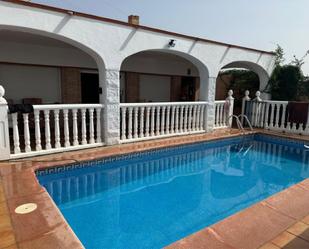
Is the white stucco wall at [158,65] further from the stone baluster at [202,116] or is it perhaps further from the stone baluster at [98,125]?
the stone baluster at [98,125]

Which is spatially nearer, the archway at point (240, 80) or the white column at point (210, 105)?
the white column at point (210, 105)

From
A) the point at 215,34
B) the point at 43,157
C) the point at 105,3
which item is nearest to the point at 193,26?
the point at 215,34

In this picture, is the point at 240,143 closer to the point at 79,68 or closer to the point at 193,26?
the point at 193,26

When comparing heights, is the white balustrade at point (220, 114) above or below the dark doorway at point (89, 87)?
below

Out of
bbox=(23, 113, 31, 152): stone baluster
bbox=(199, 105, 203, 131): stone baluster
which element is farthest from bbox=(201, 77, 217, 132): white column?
bbox=(23, 113, 31, 152): stone baluster

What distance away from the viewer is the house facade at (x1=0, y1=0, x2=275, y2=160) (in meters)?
4.71

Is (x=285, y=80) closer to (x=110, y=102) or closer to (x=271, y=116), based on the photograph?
(x=271, y=116)

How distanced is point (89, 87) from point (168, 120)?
4.38 meters

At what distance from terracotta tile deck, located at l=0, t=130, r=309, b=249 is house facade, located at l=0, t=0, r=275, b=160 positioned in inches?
114

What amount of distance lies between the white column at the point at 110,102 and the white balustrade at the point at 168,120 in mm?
360

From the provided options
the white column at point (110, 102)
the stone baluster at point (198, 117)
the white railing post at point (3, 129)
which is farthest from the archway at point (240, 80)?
the white railing post at point (3, 129)

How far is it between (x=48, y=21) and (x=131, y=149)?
10.6 ft

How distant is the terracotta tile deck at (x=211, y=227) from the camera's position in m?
2.20

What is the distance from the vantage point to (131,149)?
5617mm
